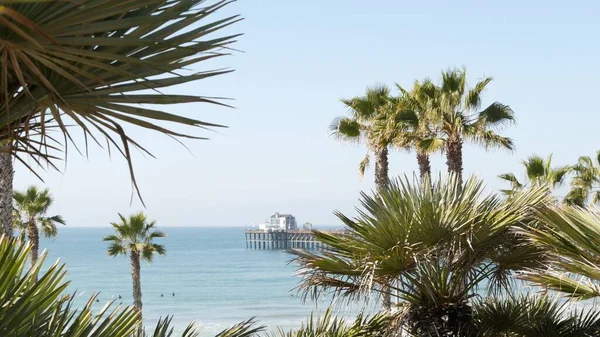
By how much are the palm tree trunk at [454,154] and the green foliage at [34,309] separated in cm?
1644

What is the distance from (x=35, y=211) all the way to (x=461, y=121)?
723 inches

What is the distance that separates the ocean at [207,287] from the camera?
5950 centimetres

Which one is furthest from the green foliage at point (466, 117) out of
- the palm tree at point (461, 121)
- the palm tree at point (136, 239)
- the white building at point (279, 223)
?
the white building at point (279, 223)

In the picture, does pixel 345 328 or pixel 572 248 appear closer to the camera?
pixel 572 248

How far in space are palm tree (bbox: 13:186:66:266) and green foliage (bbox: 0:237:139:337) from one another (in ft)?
92.2

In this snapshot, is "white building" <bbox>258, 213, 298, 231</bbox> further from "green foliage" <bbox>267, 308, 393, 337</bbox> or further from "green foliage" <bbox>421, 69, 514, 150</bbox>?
"green foliage" <bbox>267, 308, 393, 337</bbox>

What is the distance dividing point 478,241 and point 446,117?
→ 37.8 feet

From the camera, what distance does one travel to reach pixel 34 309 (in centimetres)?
383

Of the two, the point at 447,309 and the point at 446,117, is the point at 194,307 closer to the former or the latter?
the point at 446,117

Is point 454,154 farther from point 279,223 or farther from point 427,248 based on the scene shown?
point 279,223

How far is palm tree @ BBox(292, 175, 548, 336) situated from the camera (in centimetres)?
916

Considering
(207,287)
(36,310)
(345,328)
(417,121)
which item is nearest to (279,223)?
(207,287)

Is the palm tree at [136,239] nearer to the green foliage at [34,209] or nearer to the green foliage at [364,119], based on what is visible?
the green foliage at [34,209]

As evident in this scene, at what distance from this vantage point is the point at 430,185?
9.73 metres
